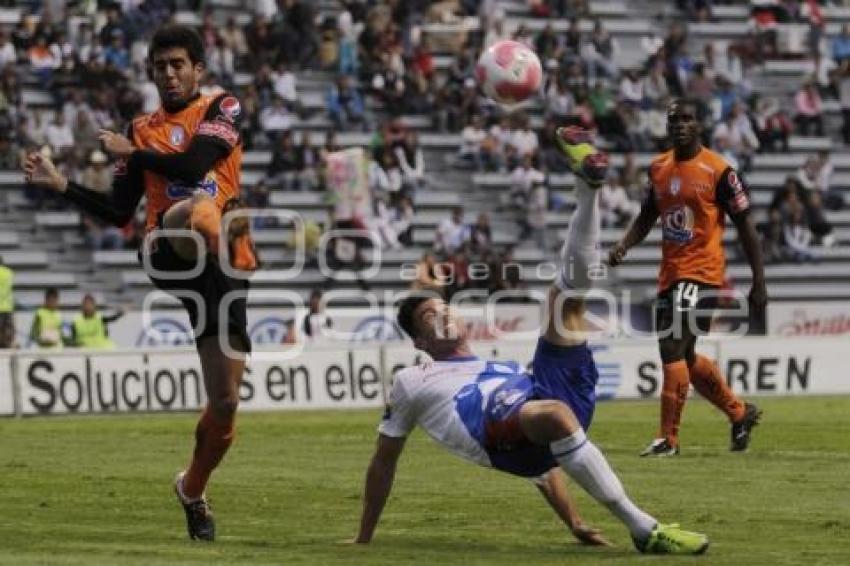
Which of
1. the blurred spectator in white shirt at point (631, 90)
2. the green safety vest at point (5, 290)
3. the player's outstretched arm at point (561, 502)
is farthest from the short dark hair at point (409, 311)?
the blurred spectator in white shirt at point (631, 90)

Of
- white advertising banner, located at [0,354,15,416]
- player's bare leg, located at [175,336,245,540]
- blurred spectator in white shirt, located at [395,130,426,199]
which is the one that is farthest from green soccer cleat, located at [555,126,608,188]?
blurred spectator in white shirt, located at [395,130,426,199]

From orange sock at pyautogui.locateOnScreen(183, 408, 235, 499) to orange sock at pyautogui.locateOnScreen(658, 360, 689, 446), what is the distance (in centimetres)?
713

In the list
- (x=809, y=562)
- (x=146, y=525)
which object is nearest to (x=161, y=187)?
(x=146, y=525)

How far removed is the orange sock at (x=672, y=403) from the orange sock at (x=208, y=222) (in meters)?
7.96

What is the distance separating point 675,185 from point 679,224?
352 millimetres

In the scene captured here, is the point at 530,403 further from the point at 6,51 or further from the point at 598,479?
the point at 6,51

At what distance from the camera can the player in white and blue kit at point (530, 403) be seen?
37.0 feet

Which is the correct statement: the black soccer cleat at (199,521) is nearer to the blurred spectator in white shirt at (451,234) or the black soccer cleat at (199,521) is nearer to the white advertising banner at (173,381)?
the white advertising banner at (173,381)

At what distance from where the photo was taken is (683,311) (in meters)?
19.6

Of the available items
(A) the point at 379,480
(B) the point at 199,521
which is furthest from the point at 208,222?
(B) the point at 199,521

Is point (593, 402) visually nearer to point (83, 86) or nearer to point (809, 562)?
point (809, 562)

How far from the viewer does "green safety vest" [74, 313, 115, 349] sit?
32.6 meters

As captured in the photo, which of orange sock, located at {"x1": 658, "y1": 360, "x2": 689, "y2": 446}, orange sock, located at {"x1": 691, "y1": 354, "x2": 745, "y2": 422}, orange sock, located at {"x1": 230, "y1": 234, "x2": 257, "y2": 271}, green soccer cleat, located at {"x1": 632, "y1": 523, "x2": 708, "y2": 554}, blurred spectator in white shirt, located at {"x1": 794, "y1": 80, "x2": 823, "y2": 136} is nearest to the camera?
green soccer cleat, located at {"x1": 632, "y1": 523, "x2": 708, "y2": 554}

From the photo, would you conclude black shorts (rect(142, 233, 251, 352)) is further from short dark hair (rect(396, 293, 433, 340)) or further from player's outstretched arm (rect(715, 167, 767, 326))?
player's outstretched arm (rect(715, 167, 767, 326))
